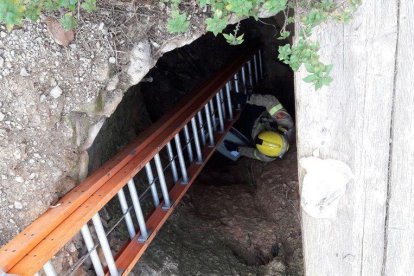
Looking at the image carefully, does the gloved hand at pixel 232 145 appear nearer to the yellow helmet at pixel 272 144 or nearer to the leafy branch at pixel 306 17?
the yellow helmet at pixel 272 144

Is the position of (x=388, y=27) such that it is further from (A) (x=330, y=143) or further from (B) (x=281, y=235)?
(B) (x=281, y=235)

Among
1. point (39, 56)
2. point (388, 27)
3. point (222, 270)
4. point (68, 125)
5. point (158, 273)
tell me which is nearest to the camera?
point (388, 27)

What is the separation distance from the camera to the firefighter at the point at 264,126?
5.36 metres

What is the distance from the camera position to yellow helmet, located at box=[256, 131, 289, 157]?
5.31 metres

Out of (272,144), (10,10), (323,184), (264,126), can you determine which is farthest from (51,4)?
(264,126)

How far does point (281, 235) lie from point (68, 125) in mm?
2911

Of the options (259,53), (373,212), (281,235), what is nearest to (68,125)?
(373,212)

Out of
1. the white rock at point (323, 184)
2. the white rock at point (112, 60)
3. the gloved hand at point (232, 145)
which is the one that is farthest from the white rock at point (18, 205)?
the gloved hand at point (232, 145)

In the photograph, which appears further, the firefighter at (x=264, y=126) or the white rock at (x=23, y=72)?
the firefighter at (x=264, y=126)

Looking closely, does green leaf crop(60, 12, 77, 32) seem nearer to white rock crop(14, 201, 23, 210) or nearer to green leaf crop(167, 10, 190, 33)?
green leaf crop(167, 10, 190, 33)

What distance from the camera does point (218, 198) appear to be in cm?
483

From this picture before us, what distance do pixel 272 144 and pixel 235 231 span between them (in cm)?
151

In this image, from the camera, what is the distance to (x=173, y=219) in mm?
3979

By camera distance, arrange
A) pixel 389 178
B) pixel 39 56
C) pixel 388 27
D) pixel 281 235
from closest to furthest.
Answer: pixel 388 27
pixel 389 178
pixel 39 56
pixel 281 235
